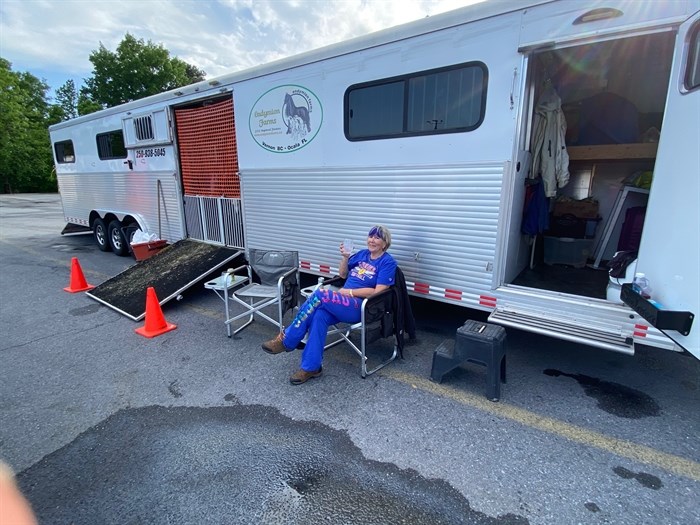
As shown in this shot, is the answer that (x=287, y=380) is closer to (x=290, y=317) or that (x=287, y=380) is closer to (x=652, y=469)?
(x=290, y=317)

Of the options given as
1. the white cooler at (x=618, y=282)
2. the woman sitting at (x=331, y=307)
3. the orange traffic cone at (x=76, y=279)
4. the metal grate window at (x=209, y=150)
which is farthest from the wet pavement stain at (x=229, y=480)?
the orange traffic cone at (x=76, y=279)

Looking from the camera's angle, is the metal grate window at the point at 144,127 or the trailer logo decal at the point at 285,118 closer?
the trailer logo decal at the point at 285,118

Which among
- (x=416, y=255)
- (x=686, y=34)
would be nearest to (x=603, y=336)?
(x=416, y=255)

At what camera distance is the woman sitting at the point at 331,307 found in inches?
115

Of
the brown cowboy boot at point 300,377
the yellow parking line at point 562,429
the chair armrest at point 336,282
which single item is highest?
the chair armrest at point 336,282

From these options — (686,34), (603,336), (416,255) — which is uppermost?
(686,34)

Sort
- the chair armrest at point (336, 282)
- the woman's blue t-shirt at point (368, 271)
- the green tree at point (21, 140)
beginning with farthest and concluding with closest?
1. the green tree at point (21, 140)
2. the chair armrest at point (336, 282)
3. the woman's blue t-shirt at point (368, 271)

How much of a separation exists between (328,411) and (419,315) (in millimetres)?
2059

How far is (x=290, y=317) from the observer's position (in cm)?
439

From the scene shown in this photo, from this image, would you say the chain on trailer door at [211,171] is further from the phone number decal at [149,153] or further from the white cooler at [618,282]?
the white cooler at [618,282]

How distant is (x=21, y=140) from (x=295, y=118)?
36083 mm

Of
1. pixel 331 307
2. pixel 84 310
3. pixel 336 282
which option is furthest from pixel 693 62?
pixel 84 310

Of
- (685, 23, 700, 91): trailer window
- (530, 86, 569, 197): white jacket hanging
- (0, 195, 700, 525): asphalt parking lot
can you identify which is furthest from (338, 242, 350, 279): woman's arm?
(685, 23, 700, 91): trailer window

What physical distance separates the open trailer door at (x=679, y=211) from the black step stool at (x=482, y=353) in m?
0.86
